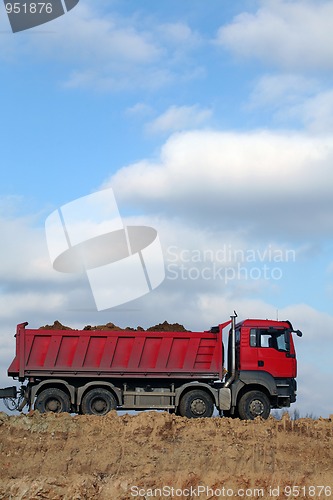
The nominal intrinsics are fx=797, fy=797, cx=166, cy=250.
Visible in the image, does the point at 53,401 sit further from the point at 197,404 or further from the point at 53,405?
the point at 197,404

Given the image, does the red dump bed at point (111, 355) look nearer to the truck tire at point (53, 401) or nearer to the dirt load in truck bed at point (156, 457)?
the truck tire at point (53, 401)

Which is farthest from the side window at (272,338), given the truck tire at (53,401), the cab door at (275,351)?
the truck tire at (53,401)

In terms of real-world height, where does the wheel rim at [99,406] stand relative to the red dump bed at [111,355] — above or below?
below

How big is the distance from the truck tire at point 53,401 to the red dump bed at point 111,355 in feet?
1.81

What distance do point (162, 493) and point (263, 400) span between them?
5.50m

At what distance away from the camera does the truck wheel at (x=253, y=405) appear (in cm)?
2603

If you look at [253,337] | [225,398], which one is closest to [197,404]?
[225,398]

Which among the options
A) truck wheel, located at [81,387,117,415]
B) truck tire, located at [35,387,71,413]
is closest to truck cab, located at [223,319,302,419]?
truck wheel, located at [81,387,117,415]

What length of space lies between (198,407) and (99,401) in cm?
322

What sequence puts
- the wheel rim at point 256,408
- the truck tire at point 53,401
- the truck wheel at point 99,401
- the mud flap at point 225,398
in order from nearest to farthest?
1. the truck tire at point 53,401
2. the truck wheel at point 99,401
3. the mud flap at point 225,398
4. the wheel rim at point 256,408

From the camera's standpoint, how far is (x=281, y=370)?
26.4 m

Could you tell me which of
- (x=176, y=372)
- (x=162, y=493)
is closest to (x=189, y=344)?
(x=176, y=372)

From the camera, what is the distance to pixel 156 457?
75.9 ft

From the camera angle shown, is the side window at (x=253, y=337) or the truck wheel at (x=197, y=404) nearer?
the truck wheel at (x=197, y=404)
